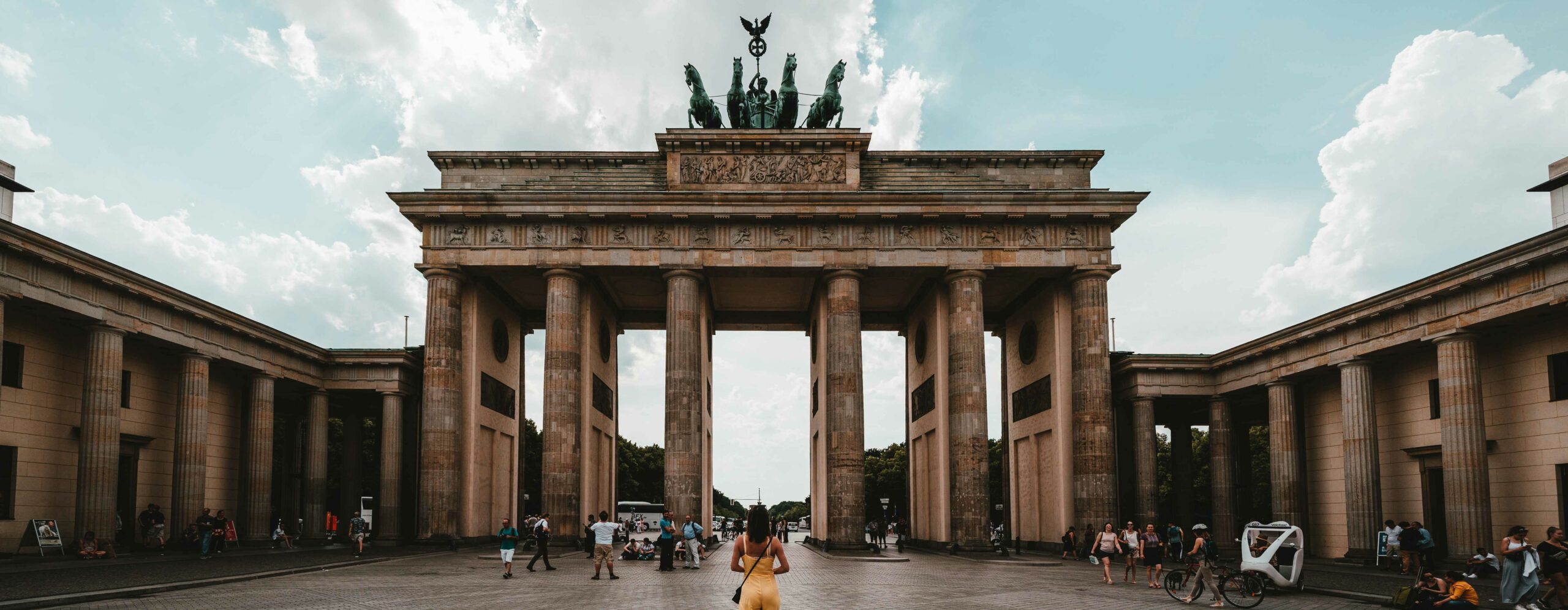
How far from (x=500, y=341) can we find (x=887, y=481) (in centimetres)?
6578

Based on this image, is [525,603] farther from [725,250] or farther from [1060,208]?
[1060,208]

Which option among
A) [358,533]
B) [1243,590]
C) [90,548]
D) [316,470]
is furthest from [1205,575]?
[316,470]

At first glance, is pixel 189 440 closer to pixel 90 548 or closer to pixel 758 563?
pixel 90 548

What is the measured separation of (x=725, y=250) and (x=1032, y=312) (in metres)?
13.9

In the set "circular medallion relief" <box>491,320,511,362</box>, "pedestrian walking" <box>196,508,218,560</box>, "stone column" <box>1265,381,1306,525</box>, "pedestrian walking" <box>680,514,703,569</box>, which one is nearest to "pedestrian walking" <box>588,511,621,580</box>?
"pedestrian walking" <box>680,514,703,569</box>

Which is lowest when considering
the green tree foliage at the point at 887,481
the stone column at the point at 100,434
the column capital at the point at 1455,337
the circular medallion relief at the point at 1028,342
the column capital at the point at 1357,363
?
the green tree foliage at the point at 887,481

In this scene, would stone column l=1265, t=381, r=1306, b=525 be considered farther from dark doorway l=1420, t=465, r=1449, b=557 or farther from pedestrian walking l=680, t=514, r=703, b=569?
pedestrian walking l=680, t=514, r=703, b=569

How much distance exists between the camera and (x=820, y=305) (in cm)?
4419

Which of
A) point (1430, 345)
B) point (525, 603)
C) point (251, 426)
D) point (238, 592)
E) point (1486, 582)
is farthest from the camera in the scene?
point (251, 426)

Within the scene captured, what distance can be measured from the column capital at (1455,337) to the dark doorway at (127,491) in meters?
38.1

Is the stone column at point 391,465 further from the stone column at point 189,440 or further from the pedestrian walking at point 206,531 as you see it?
the pedestrian walking at point 206,531

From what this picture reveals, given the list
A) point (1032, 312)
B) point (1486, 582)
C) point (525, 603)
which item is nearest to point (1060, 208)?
point (1032, 312)

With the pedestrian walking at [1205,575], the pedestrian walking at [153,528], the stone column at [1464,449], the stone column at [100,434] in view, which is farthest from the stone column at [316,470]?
the stone column at [1464,449]

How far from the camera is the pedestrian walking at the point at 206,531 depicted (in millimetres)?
32062
